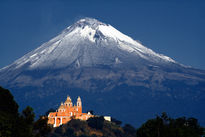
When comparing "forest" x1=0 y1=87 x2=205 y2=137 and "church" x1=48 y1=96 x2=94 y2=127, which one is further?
"church" x1=48 y1=96 x2=94 y2=127

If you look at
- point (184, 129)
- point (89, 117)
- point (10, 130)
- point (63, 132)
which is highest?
point (89, 117)

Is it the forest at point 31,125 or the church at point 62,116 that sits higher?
the church at point 62,116

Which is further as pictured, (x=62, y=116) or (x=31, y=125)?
(x=62, y=116)

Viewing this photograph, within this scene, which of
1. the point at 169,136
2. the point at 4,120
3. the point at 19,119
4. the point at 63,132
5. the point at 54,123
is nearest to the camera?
the point at 4,120

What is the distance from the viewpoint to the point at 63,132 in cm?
14150

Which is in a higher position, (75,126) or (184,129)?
(75,126)

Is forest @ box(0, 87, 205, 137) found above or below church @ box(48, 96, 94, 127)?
below

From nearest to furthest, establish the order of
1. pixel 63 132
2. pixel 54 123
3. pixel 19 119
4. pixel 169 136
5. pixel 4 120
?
pixel 4 120
pixel 19 119
pixel 169 136
pixel 63 132
pixel 54 123

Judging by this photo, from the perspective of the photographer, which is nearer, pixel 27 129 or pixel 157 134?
pixel 27 129

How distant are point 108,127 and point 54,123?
17.1 meters

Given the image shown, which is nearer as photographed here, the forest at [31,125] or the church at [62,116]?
the forest at [31,125]

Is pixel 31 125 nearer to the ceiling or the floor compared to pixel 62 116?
nearer to the floor

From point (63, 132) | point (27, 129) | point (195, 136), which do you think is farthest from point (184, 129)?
point (63, 132)

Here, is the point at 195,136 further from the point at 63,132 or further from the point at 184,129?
the point at 63,132
